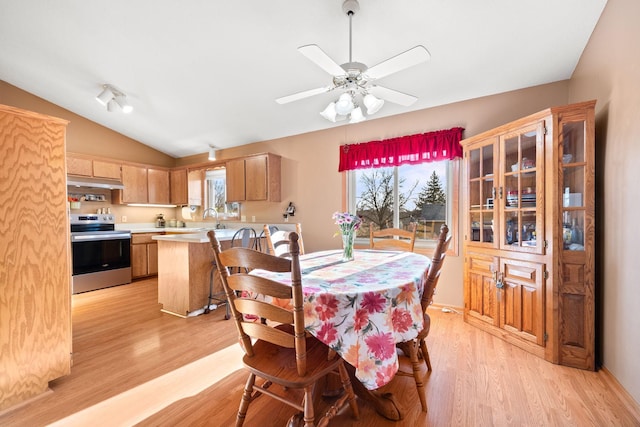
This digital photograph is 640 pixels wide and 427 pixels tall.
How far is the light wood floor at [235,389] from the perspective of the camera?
1.51 m

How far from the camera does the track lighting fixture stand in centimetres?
350

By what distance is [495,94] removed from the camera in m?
2.89

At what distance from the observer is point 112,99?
3611 millimetres

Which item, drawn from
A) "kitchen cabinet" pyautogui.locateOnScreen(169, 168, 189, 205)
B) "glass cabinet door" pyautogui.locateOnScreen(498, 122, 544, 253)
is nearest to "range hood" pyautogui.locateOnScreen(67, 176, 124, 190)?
"kitchen cabinet" pyautogui.locateOnScreen(169, 168, 189, 205)

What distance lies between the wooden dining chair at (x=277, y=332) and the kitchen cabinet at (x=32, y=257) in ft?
4.33

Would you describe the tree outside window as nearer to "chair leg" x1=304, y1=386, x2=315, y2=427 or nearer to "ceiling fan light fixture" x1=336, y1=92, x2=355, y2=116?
"ceiling fan light fixture" x1=336, y1=92, x2=355, y2=116

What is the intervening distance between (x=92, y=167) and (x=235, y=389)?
4.54 meters

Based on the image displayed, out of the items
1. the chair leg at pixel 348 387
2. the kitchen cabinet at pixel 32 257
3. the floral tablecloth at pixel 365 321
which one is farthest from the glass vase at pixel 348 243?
the kitchen cabinet at pixel 32 257

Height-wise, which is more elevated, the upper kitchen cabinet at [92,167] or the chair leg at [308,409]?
the upper kitchen cabinet at [92,167]

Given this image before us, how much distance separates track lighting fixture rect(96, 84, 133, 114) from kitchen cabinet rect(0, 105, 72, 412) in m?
2.16

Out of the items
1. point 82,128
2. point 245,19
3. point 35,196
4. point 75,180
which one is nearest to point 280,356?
point 35,196

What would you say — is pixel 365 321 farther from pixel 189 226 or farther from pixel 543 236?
pixel 189 226

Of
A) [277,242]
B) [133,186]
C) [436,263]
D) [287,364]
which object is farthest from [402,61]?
[133,186]

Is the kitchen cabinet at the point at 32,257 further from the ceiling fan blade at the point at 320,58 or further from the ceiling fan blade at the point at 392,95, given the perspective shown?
the ceiling fan blade at the point at 392,95
